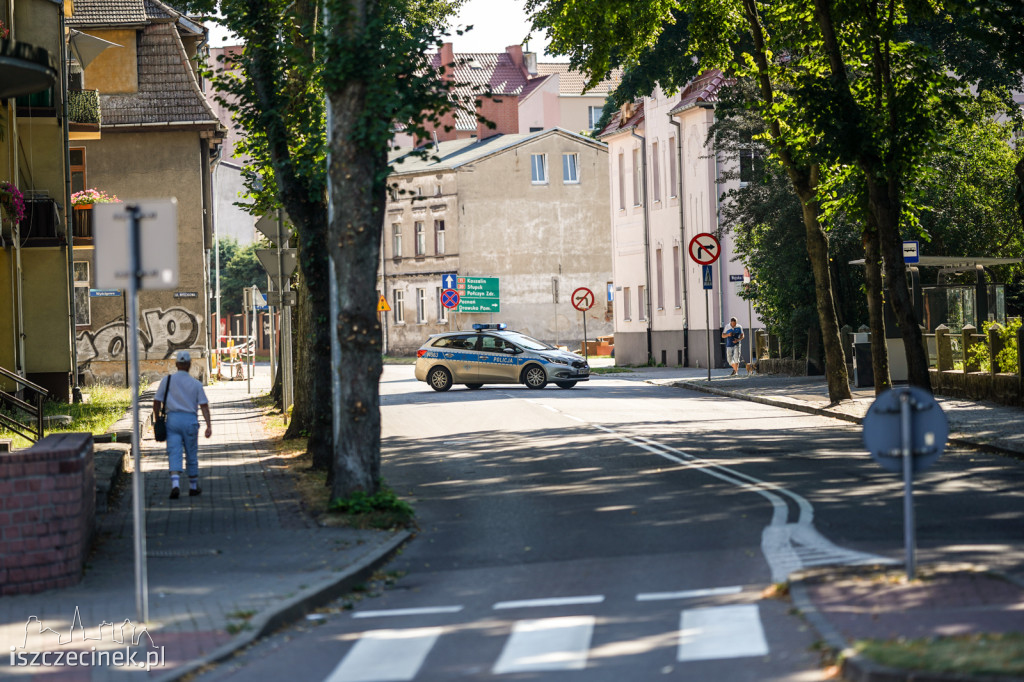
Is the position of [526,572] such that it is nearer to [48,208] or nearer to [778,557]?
[778,557]

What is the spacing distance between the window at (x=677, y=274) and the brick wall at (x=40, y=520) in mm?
40609

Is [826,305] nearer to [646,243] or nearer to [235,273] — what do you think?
[646,243]

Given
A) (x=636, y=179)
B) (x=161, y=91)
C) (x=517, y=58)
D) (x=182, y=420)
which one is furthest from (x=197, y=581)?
(x=517, y=58)

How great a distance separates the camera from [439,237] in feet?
245

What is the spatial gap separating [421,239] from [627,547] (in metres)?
65.7

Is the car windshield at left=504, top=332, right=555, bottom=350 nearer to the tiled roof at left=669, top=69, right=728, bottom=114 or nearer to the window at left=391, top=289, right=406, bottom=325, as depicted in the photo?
the tiled roof at left=669, top=69, right=728, bottom=114

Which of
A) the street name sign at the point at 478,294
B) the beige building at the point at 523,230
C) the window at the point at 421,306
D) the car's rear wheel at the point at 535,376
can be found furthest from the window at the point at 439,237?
the car's rear wheel at the point at 535,376

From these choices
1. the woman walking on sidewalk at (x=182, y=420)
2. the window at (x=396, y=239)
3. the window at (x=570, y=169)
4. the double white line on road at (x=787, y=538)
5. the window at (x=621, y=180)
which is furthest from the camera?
the window at (x=396, y=239)

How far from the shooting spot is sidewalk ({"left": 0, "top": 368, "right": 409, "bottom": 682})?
7824 millimetres

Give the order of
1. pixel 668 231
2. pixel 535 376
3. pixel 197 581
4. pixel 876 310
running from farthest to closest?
1. pixel 668 231
2. pixel 535 376
3. pixel 876 310
4. pixel 197 581

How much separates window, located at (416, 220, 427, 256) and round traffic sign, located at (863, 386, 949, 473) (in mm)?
67726

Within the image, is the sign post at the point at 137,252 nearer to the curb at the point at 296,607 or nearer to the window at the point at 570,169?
the curb at the point at 296,607

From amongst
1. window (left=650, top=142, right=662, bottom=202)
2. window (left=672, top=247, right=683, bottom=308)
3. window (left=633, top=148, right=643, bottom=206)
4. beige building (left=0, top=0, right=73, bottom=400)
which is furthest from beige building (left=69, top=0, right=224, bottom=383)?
window (left=633, top=148, right=643, bottom=206)

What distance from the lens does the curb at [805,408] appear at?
56.1 feet
